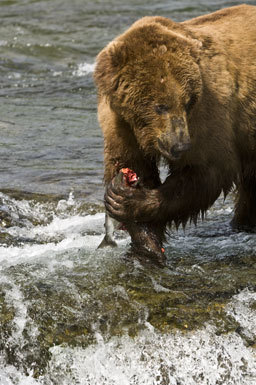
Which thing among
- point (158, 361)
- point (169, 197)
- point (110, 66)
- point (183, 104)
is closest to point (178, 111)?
point (183, 104)

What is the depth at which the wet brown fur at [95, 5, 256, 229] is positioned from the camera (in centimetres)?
506

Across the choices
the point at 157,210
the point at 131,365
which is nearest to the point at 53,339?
the point at 131,365

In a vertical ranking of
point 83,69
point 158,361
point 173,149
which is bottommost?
point 83,69

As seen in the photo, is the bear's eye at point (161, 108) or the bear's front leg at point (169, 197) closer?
the bear's eye at point (161, 108)

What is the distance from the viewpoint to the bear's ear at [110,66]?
5.08 m

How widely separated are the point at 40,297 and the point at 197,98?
1.74 m

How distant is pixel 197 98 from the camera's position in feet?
17.3

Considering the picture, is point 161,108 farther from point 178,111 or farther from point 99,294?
point 99,294

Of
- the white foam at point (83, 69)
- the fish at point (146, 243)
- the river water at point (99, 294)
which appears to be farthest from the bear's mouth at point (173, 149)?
the white foam at point (83, 69)

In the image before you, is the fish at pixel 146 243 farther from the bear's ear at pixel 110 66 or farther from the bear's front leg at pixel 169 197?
the bear's ear at pixel 110 66

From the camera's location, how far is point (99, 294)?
5.53 metres

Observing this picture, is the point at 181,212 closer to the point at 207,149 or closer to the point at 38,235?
the point at 207,149

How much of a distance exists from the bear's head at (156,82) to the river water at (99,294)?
1.13 meters

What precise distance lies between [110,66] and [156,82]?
0.35 meters
